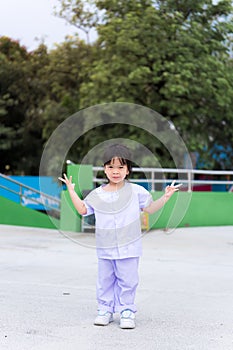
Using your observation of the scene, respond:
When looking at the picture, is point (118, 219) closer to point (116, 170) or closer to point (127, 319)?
point (116, 170)

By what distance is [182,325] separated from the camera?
4066 millimetres

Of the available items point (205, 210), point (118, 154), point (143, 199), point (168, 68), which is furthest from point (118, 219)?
point (168, 68)

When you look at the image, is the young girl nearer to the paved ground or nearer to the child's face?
the child's face

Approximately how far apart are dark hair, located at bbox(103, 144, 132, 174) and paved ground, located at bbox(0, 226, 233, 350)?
1158 millimetres

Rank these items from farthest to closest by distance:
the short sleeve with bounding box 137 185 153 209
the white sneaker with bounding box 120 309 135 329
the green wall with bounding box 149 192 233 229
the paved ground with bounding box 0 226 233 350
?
the green wall with bounding box 149 192 233 229
the short sleeve with bounding box 137 185 153 209
the white sneaker with bounding box 120 309 135 329
the paved ground with bounding box 0 226 233 350

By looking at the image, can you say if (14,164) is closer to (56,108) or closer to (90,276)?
(56,108)

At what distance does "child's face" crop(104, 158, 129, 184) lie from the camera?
3.97 meters

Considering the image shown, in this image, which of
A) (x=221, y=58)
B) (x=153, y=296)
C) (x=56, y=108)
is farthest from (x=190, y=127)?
(x=153, y=296)

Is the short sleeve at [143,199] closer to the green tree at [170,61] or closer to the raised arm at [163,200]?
the raised arm at [163,200]

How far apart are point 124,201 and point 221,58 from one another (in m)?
13.8

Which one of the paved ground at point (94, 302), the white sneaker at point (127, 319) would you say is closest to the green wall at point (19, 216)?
the paved ground at point (94, 302)

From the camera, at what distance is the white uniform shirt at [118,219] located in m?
3.99

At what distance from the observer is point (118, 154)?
3.96m

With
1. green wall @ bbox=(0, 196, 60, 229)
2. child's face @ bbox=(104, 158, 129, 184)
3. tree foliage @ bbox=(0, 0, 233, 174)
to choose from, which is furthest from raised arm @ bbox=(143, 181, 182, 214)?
tree foliage @ bbox=(0, 0, 233, 174)
